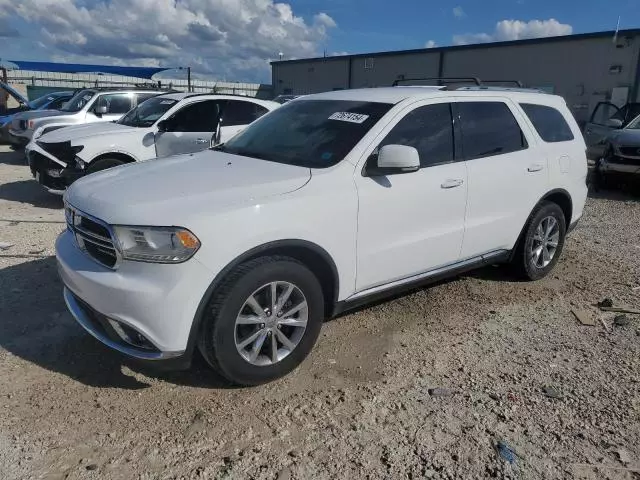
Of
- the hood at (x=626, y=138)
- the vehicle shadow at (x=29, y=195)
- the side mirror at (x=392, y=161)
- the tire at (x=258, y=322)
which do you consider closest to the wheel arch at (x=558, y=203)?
the side mirror at (x=392, y=161)

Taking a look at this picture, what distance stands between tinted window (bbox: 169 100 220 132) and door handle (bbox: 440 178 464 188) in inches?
202

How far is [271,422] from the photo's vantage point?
9.69 feet

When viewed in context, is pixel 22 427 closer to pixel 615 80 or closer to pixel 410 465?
pixel 410 465

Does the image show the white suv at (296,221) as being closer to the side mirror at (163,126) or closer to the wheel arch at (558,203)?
the wheel arch at (558,203)

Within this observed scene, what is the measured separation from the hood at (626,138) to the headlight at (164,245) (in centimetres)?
1015

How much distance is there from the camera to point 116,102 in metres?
11.8

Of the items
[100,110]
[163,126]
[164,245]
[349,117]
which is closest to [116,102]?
[100,110]

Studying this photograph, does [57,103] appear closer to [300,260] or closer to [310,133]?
[310,133]

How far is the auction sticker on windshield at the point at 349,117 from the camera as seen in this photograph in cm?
382

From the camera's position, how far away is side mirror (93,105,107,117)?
432 inches

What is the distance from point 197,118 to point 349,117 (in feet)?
16.3

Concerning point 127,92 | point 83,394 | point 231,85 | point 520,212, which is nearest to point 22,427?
point 83,394

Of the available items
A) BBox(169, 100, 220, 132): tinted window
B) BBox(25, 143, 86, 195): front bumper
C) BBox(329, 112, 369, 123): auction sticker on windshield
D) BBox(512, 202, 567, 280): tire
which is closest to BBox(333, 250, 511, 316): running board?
BBox(512, 202, 567, 280): tire

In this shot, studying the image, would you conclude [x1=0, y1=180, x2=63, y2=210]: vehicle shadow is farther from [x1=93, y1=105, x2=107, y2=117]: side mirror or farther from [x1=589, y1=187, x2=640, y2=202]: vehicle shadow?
[x1=589, y1=187, x2=640, y2=202]: vehicle shadow
